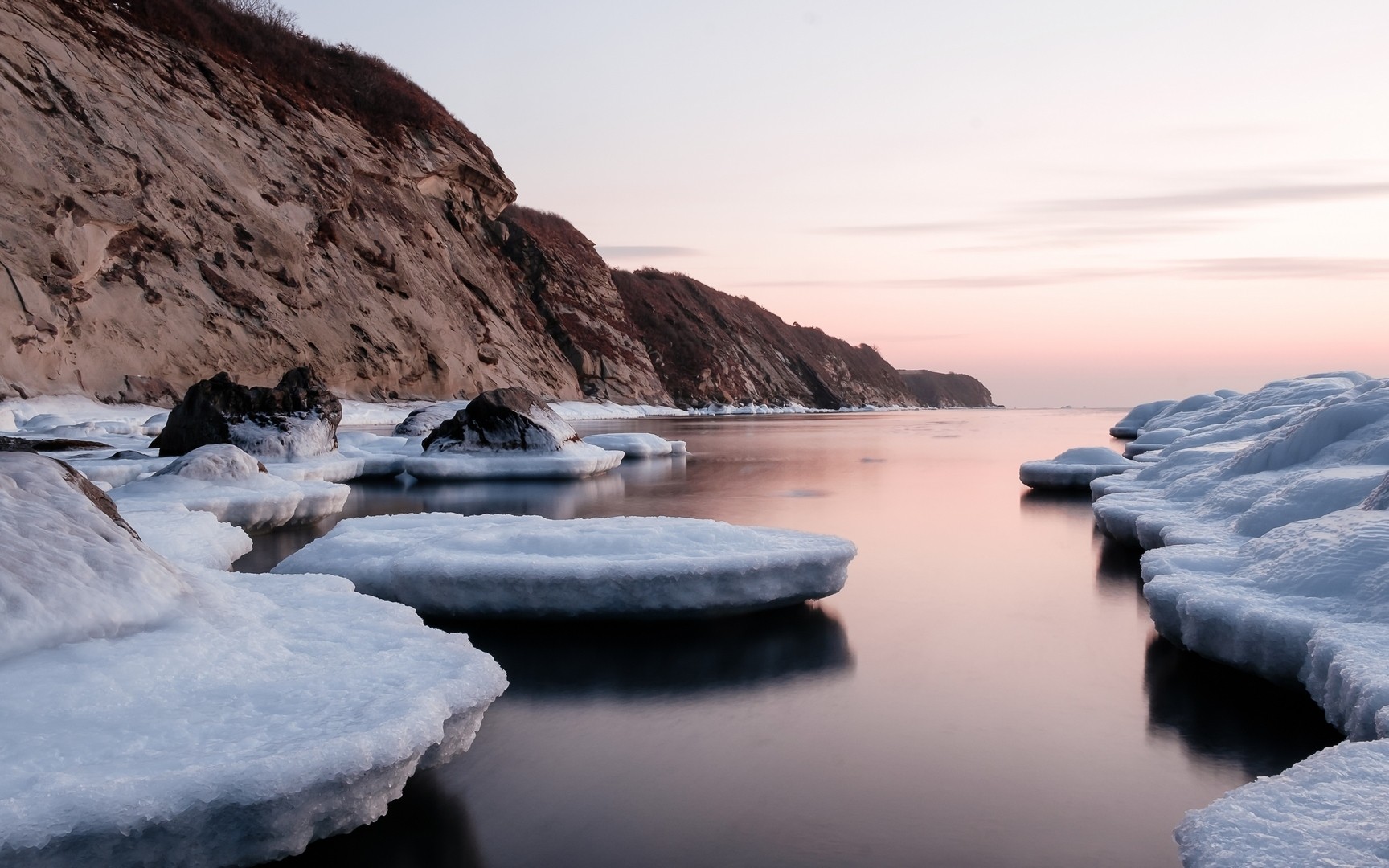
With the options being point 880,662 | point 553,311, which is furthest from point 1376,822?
point 553,311

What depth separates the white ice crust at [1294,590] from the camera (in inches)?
98.3

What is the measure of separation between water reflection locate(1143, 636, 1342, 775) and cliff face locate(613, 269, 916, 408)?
2367 inches

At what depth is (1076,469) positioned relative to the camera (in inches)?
568

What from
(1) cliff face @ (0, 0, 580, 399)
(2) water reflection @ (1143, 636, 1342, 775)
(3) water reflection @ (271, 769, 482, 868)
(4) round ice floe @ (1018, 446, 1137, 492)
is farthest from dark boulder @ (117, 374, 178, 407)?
(2) water reflection @ (1143, 636, 1342, 775)

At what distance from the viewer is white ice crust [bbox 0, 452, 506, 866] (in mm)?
2461

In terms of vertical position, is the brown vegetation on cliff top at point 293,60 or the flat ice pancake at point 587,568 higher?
the brown vegetation on cliff top at point 293,60

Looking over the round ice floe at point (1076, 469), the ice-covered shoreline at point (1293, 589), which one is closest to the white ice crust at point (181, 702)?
the ice-covered shoreline at point (1293, 589)

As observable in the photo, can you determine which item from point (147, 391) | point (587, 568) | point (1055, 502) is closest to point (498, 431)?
point (1055, 502)

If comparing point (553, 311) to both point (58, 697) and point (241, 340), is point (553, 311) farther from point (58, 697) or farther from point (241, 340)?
point (58, 697)

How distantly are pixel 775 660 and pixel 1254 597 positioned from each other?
2.38 metres

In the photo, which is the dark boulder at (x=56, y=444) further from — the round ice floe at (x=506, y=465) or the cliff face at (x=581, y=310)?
the cliff face at (x=581, y=310)

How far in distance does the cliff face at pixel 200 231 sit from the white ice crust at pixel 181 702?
2120cm

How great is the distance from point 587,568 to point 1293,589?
3.56m

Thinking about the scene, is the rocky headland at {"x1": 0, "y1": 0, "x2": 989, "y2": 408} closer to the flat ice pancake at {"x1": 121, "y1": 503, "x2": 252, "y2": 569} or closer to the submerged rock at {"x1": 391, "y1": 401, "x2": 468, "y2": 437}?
the submerged rock at {"x1": 391, "y1": 401, "x2": 468, "y2": 437}
